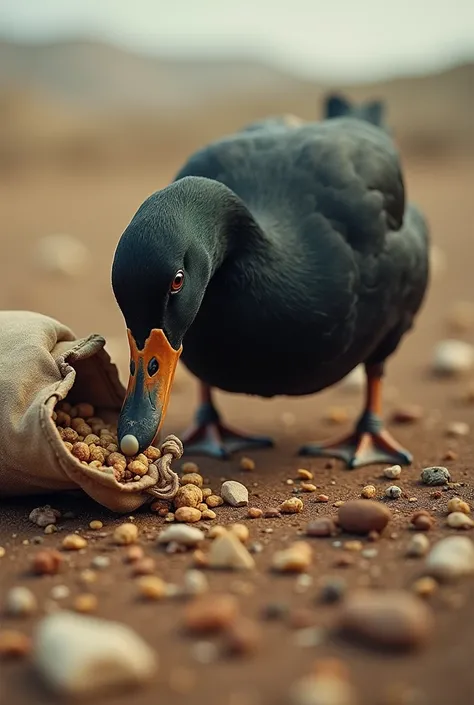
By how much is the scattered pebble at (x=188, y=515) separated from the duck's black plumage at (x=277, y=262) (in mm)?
279

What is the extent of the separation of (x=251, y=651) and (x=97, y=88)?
53.8 meters

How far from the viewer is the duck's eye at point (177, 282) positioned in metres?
3.19

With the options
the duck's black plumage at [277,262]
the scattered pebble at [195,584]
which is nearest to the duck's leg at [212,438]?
the duck's black plumage at [277,262]

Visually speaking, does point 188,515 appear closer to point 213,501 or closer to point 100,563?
point 213,501

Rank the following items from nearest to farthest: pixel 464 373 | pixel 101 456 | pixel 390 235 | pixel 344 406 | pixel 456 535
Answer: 1. pixel 456 535
2. pixel 101 456
3. pixel 390 235
4. pixel 344 406
5. pixel 464 373

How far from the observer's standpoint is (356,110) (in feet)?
18.2

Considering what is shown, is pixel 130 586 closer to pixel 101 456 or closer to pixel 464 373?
pixel 101 456

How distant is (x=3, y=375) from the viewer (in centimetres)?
327

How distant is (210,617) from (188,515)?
38.8 inches

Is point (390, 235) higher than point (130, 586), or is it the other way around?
point (390, 235)

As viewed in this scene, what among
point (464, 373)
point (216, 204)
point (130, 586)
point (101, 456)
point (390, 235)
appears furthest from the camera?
point (464, 373)

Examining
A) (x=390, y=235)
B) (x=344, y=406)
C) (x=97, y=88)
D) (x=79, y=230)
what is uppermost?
(x=390, y=235)

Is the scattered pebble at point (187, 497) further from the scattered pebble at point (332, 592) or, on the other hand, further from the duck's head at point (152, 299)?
the scattered pebble at point (332, 592)

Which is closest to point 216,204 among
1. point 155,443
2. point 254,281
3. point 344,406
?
point 254,281
